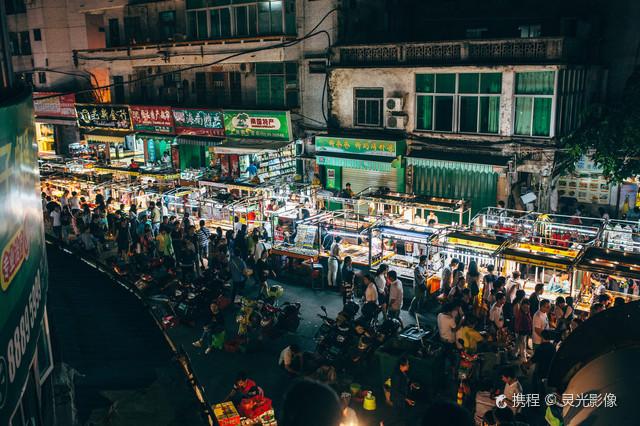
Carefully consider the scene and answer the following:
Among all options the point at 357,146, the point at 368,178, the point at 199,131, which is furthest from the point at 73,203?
the point at 368,178

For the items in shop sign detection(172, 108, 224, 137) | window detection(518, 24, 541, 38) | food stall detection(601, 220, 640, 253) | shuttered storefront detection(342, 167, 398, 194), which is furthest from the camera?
shop sign detection(172, 108, 224, 137)

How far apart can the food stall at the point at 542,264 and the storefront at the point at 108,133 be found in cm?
2276

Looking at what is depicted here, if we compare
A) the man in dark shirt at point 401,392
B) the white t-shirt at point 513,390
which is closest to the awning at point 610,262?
the white t-shirt at point 513,390

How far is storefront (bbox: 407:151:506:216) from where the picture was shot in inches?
864

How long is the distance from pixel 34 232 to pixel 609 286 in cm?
1372

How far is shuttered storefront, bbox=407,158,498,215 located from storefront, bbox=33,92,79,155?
2221 cm

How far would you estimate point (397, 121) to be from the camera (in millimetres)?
23812

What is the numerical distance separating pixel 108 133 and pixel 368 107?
15.8m

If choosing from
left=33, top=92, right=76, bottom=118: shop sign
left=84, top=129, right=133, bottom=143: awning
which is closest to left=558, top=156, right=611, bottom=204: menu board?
left=84, top=129, right=133, bottom=143: awning

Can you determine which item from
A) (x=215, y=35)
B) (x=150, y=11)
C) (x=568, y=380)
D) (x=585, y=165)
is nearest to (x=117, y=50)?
(x=150, y=11)

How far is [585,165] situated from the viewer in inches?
883

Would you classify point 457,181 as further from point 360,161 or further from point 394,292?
point 394,292

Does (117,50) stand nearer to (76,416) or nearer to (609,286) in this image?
(76,416)

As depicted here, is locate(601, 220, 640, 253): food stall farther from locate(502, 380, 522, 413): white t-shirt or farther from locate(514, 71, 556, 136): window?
locate(502, 380, 522, 413): white t-shirt
